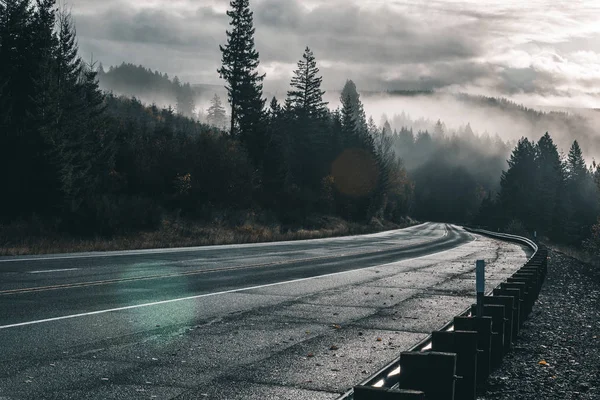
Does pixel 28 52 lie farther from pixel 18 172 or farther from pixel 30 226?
pixel 30 226

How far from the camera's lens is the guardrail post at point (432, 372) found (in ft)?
12.3

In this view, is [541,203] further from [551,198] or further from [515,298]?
[515,298]

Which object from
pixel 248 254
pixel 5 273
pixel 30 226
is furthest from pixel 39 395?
pixel 30 226

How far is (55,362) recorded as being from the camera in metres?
6.66

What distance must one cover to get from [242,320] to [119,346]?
2.55 metres

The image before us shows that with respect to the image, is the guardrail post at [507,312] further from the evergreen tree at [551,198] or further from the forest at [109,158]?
the evergreen tree at [551,198]

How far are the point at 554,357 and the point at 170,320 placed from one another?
541 cm

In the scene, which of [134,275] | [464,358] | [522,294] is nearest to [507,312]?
[522,294]

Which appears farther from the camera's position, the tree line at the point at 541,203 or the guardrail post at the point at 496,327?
the tree line at the point at 541,203

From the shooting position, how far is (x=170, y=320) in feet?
31.2

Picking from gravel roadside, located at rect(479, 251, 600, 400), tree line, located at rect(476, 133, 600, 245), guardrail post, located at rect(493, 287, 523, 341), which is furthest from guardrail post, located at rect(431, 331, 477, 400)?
tree line, located at rect(476, 133, 600, 245)

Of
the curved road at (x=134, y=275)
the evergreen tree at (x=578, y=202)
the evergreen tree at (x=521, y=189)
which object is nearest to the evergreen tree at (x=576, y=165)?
the evergreen tree at (x=578, y=202)

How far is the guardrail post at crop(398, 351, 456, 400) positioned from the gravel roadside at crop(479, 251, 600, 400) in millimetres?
2489

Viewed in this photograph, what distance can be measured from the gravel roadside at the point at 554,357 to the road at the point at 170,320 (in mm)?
1428
